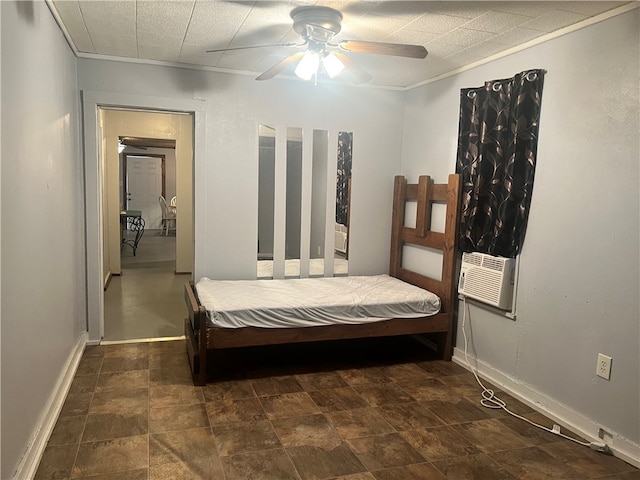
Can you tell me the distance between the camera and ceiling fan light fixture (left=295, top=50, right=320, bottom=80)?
2734 millimetres

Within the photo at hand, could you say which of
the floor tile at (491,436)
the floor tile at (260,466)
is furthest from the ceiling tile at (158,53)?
the floor tile at (491,436)

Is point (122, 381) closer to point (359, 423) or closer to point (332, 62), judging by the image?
point (359, 423)

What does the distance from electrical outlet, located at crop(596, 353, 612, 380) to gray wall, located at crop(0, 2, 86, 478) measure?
9.04 feet

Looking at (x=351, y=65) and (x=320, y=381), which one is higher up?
(x=351, y=65)

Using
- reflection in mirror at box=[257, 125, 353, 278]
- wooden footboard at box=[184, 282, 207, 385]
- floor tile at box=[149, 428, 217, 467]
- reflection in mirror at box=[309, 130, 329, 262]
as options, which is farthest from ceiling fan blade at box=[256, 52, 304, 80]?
floor tile at box=[149, 428, 217, 467]

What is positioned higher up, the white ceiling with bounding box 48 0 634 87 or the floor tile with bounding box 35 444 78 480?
the white ceiling with bounding box 48 0 634 87

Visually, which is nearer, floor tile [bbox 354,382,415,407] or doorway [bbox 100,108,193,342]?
floor tile [bbox 354,382,415,407]

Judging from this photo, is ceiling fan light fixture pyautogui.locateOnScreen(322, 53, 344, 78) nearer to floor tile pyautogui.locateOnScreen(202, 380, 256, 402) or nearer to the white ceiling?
the white ceiling

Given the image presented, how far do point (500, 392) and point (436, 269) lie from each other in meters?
1.11

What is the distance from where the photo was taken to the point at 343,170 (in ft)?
14.3

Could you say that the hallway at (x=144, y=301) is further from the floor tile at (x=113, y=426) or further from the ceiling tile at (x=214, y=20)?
the ceiling tile at (x=214, y=20)

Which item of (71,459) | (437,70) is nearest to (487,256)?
(437,70)

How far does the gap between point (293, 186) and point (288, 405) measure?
2.02 meters

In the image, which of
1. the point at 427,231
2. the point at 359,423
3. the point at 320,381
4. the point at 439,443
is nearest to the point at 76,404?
Answer: the point at 320,381
